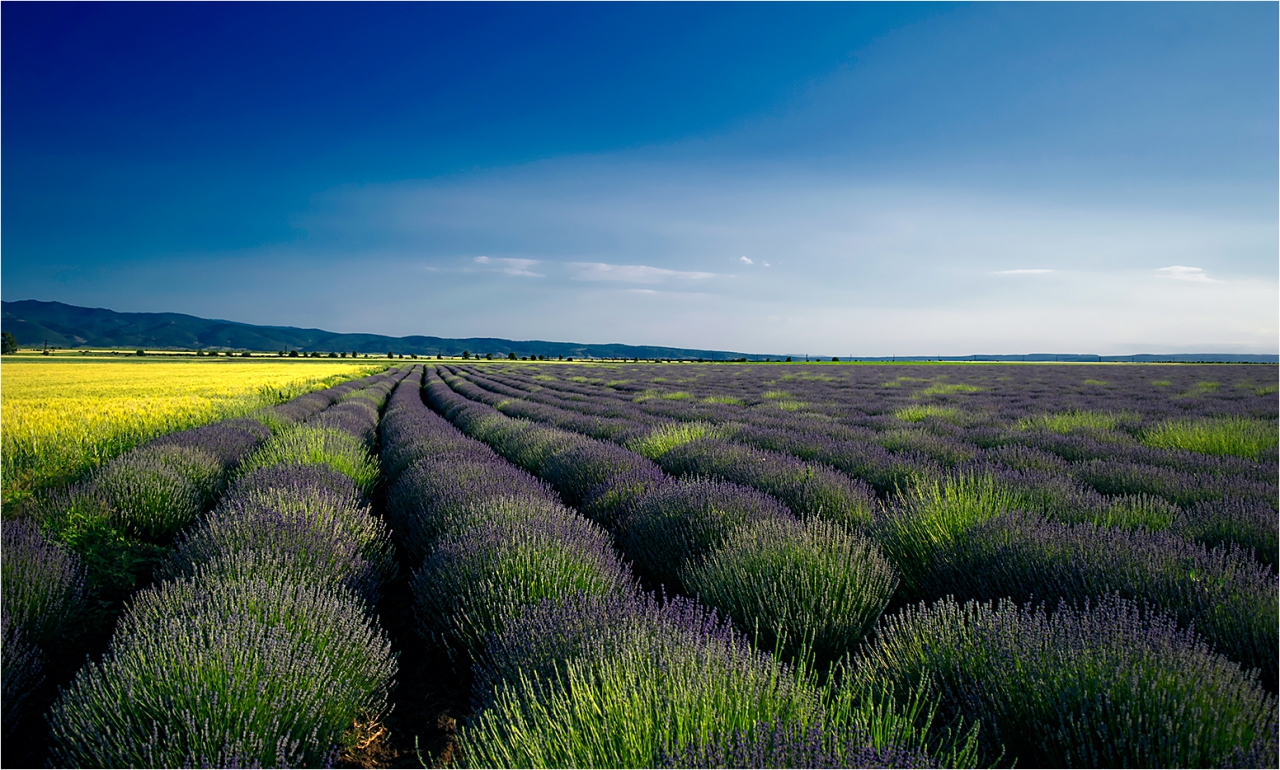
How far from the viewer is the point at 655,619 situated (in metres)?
2.07

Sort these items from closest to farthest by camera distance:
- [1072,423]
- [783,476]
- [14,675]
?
[14,675]
[783,476]
[1072,423]

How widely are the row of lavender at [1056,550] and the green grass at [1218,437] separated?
12.1ft

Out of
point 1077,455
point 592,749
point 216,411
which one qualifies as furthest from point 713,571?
point 216,411

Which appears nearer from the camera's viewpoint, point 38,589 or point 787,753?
point 787,753

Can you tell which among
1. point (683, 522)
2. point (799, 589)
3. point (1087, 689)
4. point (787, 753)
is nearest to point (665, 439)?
point (683, 522)

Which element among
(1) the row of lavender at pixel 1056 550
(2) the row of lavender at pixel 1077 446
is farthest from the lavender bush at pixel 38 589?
(2) the row of lavender at pixel 1077 446

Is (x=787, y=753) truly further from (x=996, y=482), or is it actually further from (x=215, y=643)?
(x=996, y=482)

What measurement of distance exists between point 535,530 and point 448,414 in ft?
34.4

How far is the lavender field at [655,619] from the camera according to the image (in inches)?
61.1

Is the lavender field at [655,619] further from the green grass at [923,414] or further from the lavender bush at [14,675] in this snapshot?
the green grass at [923,414]

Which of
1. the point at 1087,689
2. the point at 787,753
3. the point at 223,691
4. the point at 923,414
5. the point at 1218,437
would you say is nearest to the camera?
the point at 787,753

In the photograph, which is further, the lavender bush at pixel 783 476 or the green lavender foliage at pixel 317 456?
the green lavender foliage at pixel 317 456

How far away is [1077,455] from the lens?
6.22 m

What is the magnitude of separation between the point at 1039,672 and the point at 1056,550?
3.99 ft
